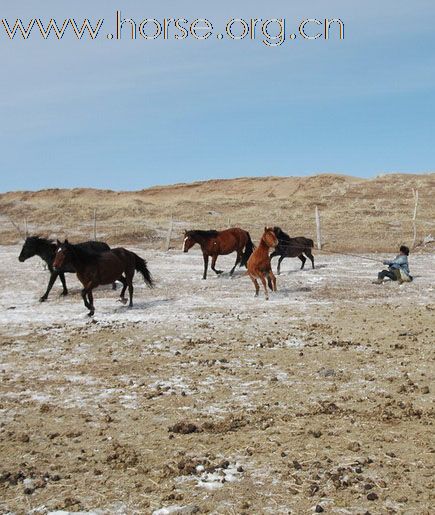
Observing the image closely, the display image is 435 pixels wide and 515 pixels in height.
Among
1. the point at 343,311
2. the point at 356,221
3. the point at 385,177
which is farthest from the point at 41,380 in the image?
the point at 385,177

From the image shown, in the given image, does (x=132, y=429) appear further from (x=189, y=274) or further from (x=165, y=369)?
(x=189, y=274)

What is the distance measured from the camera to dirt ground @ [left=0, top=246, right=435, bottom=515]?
14.7ft

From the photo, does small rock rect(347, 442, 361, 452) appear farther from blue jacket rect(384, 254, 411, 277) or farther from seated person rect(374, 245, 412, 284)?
blue jacket rect(384, 254, 411, 277)

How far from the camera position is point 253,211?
46531 millimetres

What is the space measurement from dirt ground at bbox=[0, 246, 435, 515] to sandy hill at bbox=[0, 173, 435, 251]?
1614 centimetres

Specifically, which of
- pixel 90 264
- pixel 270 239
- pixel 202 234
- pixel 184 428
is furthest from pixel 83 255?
pixel 184 428

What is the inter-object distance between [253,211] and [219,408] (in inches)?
1593

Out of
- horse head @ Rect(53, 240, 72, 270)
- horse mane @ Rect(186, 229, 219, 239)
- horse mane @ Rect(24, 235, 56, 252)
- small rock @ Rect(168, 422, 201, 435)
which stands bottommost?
small rock @ Rect(168, 422, 201, 435)

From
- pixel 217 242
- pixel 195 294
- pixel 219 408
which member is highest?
pixel 217 242

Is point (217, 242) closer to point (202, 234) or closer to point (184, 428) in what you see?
point (202, 234)

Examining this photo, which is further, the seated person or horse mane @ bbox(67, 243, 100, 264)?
the seated person

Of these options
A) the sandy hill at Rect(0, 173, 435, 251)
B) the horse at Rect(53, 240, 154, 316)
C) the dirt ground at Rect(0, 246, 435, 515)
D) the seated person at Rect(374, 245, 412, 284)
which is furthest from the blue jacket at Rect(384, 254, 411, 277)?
the sandy hill at Rect(0, 173, 435, 251)

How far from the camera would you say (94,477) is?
15.8 ft

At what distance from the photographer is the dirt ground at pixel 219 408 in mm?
4469
